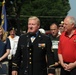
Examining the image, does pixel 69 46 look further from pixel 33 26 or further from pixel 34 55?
pixel 33 26

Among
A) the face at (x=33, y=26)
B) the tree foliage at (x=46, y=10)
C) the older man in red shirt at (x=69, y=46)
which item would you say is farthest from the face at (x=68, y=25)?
the tree foliage at (x=46, y=10)

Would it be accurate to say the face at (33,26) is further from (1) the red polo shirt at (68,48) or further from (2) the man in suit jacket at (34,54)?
(1) the red polo shirt at (68,48)

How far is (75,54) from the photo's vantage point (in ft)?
22.8

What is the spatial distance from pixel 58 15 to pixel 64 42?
70.2m

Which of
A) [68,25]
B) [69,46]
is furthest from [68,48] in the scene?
[68,25]

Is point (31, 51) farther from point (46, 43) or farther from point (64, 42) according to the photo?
point (64, 42)

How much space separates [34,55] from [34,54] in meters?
0.02

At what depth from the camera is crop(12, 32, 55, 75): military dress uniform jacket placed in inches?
258

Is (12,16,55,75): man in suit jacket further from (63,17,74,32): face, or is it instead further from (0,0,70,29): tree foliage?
(0,0,70,29): tree foliage

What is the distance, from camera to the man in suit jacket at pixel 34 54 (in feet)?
21.5

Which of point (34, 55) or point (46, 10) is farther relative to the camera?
point (46, 10)

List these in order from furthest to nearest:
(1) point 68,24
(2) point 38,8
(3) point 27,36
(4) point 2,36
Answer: (2) point 38,8 < (4) point 2,36 < (1) point 68,24 < (3) point 27,36

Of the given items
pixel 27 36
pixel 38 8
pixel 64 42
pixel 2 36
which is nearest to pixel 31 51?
pixel 27 36

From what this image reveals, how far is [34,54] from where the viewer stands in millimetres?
6594
